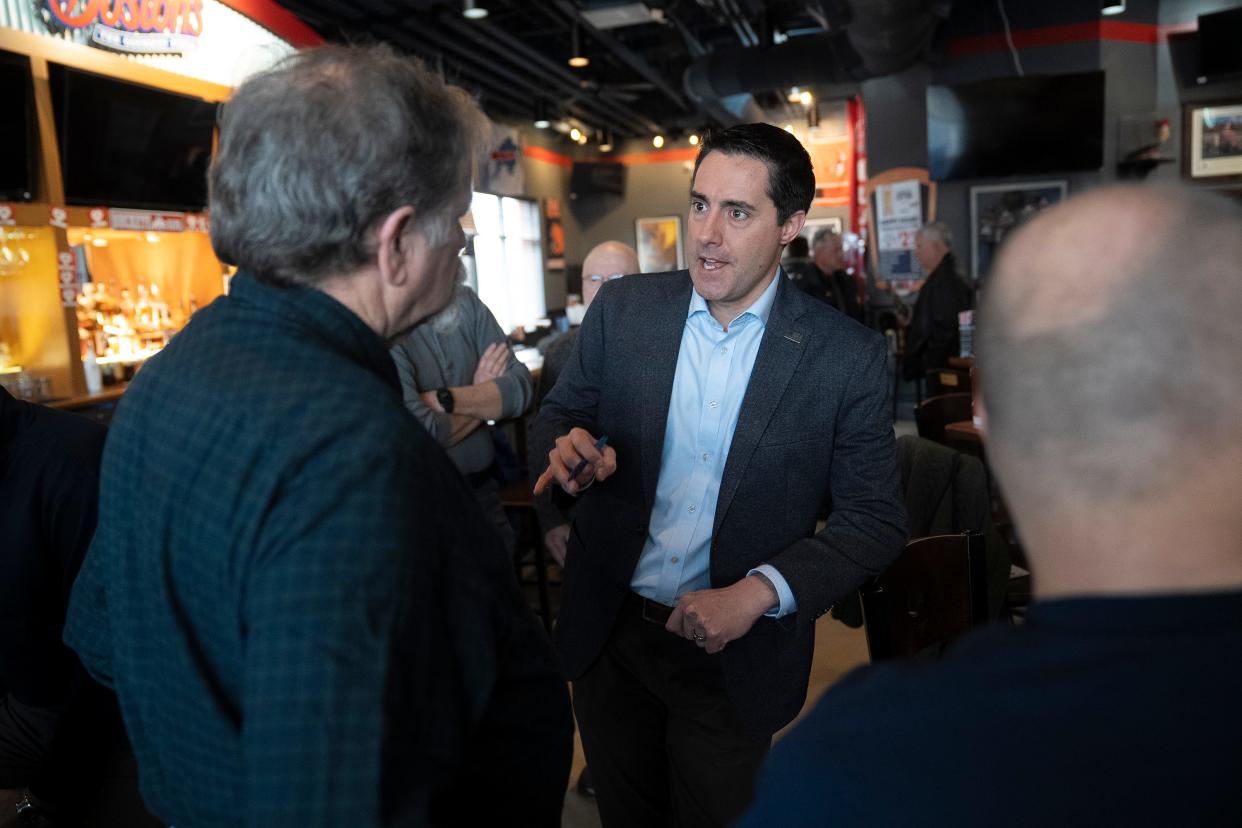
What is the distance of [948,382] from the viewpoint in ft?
17.0

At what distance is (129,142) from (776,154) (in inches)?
169

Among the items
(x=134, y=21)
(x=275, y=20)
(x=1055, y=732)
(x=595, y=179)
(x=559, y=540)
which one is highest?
(x=595, y=179)

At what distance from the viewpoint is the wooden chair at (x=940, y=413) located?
4031 mm

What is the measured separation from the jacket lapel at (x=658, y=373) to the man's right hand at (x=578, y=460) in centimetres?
17

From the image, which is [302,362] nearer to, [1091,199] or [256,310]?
[256,310]

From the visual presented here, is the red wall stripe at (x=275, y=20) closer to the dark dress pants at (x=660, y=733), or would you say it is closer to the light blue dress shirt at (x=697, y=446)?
the light blue dress shirt at (x=697, y=446)

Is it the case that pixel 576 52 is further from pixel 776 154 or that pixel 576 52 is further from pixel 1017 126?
pixel 776 154

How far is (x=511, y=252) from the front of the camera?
45.8 feet

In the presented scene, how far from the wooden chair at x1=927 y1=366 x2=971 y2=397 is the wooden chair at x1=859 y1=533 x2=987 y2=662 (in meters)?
3.24

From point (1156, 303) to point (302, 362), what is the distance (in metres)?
0.71

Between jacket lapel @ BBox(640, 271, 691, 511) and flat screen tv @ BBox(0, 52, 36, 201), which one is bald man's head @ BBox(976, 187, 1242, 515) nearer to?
jacket lapel @ BBox(640, 271, 691, 511)

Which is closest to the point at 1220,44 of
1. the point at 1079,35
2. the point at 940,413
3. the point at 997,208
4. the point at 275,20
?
the point at 1079,35

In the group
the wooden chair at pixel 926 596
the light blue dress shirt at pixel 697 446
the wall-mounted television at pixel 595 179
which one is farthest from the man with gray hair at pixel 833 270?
the wall-mounted television at pixel 595 179

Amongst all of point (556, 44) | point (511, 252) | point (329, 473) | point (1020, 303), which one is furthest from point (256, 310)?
point (511, 252)
